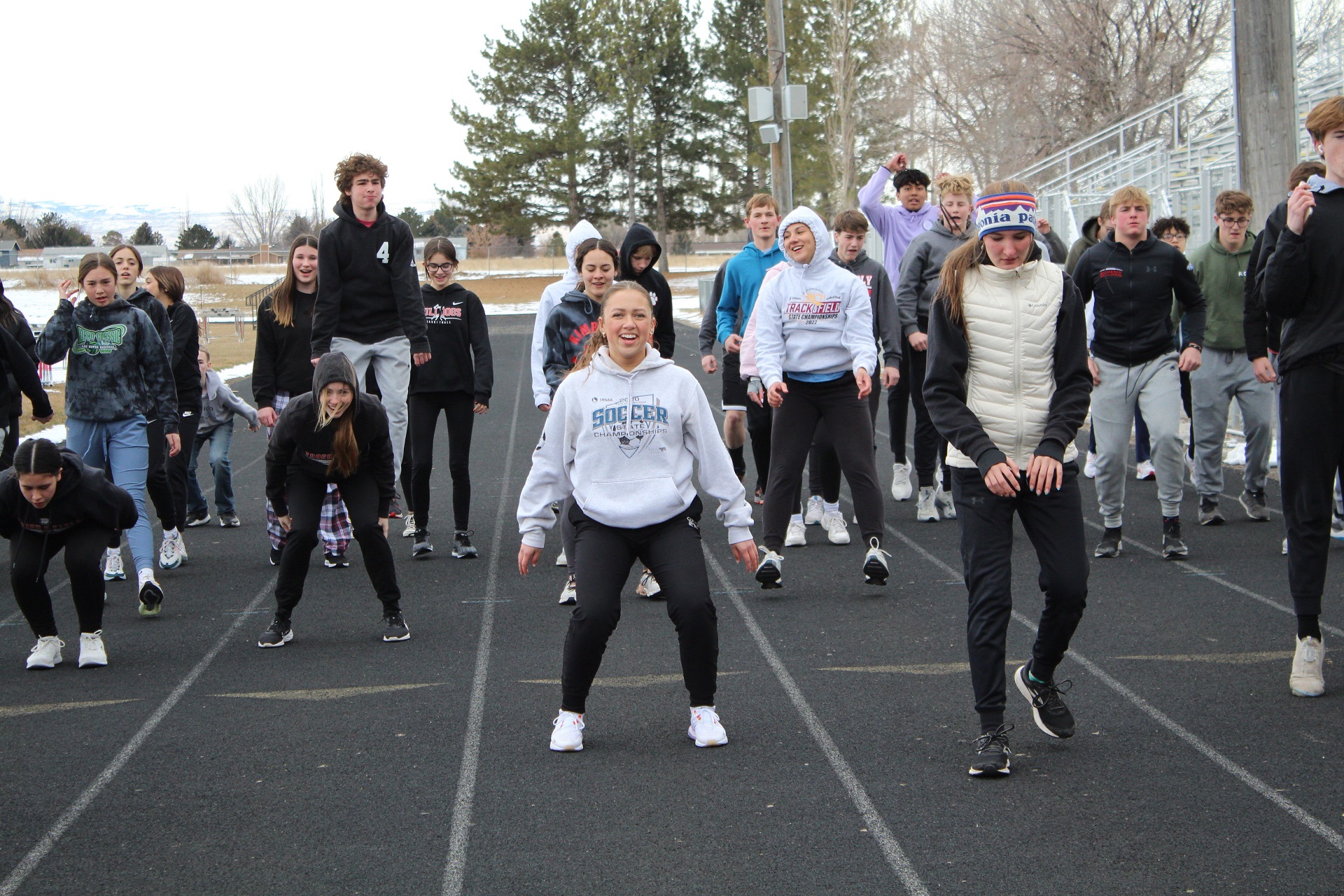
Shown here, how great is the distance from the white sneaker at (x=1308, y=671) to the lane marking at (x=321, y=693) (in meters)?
3.38

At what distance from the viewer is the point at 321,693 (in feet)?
18.2

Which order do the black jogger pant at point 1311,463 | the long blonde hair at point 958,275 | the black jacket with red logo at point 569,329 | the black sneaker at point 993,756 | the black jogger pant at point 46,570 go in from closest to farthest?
the black sneaker at point 993,756 → the long blonde hair at point 958,275 → the black jogger pant at point 1311,463 → the black jogger pant at point 46,570 → the black jacket with red logo at point 569,329

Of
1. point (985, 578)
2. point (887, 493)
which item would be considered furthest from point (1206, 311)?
point (985, 578)

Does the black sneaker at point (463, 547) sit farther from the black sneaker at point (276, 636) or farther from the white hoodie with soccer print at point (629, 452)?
the white hoodie with soccer print at point (629, 452)

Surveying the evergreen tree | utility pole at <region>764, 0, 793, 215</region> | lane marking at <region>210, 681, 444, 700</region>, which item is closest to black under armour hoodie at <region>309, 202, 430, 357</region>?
lane marking at <region>210, 681, 444, 700</region>

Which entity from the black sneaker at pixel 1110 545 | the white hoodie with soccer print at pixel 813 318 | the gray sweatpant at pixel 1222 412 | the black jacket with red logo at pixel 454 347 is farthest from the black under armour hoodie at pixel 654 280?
the gray sweatpant at pixel 1222 412

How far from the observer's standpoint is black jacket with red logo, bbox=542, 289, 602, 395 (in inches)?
285

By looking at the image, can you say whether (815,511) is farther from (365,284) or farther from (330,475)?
(330,475)

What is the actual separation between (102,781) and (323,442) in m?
2.17

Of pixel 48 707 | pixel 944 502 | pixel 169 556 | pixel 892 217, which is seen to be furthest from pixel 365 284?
pixel 944 502

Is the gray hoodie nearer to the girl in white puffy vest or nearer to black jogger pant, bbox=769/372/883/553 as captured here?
black jogger pant, bbox=769/372/883/553

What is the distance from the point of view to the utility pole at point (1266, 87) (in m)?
9.38

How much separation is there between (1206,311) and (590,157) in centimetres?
5401

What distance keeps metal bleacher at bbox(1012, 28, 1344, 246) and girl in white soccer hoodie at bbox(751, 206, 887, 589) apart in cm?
1293
